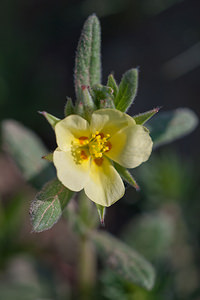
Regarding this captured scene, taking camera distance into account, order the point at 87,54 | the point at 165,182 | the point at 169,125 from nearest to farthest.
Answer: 1. the point at 87,54
2. the point at 169,125
3. the point at 165,182

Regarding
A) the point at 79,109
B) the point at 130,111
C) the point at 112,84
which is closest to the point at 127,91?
the point at 112,84

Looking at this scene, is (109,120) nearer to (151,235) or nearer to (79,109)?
(79,109)

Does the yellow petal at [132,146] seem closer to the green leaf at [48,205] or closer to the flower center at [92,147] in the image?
the flower center at [92,147]

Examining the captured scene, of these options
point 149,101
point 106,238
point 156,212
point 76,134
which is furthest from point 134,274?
point 149,101

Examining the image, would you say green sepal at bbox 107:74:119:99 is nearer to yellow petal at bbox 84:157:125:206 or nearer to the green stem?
yellow petal at bbox 84:157:125:206

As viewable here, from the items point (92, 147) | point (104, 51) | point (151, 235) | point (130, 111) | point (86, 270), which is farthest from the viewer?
point (104, 51)

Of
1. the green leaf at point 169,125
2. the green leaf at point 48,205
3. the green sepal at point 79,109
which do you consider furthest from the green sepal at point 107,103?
the green leaf at point 169,125
